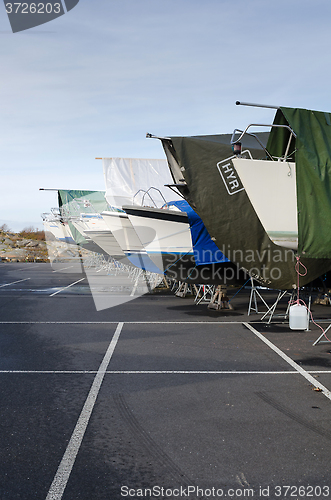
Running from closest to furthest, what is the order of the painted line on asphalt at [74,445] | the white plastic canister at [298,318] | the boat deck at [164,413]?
the painted line on asphalt at [74,445], the boat deck at [164,413], the white plastic canister at [298,318]

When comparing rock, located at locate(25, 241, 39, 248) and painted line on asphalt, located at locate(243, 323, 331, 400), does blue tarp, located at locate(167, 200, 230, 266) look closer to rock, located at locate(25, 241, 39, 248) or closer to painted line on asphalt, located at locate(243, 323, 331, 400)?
painted line on asphalt, located at locate(243, 323, 331, 400)

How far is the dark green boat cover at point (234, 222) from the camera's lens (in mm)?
7832

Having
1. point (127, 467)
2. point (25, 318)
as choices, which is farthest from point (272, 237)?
point (25, 318)

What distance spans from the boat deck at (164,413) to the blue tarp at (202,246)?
97.2 inches

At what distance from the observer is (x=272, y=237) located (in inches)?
306

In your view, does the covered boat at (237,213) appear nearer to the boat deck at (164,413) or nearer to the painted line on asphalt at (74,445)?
the boat deck at (164,413)

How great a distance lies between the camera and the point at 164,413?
→ 455 cm

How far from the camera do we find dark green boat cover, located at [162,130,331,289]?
25.7 ft

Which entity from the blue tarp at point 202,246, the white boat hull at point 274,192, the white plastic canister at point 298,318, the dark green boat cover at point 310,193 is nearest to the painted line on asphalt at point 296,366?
the white plastic canister at point 298,318

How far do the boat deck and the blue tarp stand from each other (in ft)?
8.10

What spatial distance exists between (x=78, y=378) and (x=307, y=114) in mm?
5726

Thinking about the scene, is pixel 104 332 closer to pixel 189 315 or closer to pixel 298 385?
pixel 189 315

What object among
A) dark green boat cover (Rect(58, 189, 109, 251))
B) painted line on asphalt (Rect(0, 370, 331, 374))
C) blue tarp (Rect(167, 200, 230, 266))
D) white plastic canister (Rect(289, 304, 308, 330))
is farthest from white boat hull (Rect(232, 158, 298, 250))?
dark green boat cover (Rect(58, 189, 109, 251))

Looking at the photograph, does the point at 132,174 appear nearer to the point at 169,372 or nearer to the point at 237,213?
the point at 237,213
